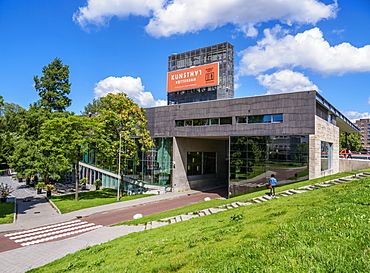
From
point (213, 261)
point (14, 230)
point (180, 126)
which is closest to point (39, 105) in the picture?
Result: point (180, 126)

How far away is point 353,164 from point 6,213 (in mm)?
41777

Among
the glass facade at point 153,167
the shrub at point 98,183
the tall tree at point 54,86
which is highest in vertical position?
the tall tree at point 54,86

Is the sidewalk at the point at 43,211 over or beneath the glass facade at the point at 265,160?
beneath

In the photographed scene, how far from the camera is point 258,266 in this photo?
5.11 metres

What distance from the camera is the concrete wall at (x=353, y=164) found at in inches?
1302

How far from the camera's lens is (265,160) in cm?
2648

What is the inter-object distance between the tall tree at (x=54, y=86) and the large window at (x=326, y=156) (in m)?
36.9

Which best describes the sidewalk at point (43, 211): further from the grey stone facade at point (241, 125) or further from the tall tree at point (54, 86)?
the tall tree at point (54, 86)

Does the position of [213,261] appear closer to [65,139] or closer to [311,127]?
[311,127]

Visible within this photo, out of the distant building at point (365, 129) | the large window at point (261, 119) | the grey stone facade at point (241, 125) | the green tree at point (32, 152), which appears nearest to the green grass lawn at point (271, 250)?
the grey stone facade at point (241, 125)

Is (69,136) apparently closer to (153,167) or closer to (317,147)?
(153,167)

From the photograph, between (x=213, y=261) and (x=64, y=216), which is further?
(x=64, y=216)

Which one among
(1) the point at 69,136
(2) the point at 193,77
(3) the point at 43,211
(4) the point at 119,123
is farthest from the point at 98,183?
(2) the point at 193,77

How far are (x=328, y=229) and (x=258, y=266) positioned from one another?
247cm
